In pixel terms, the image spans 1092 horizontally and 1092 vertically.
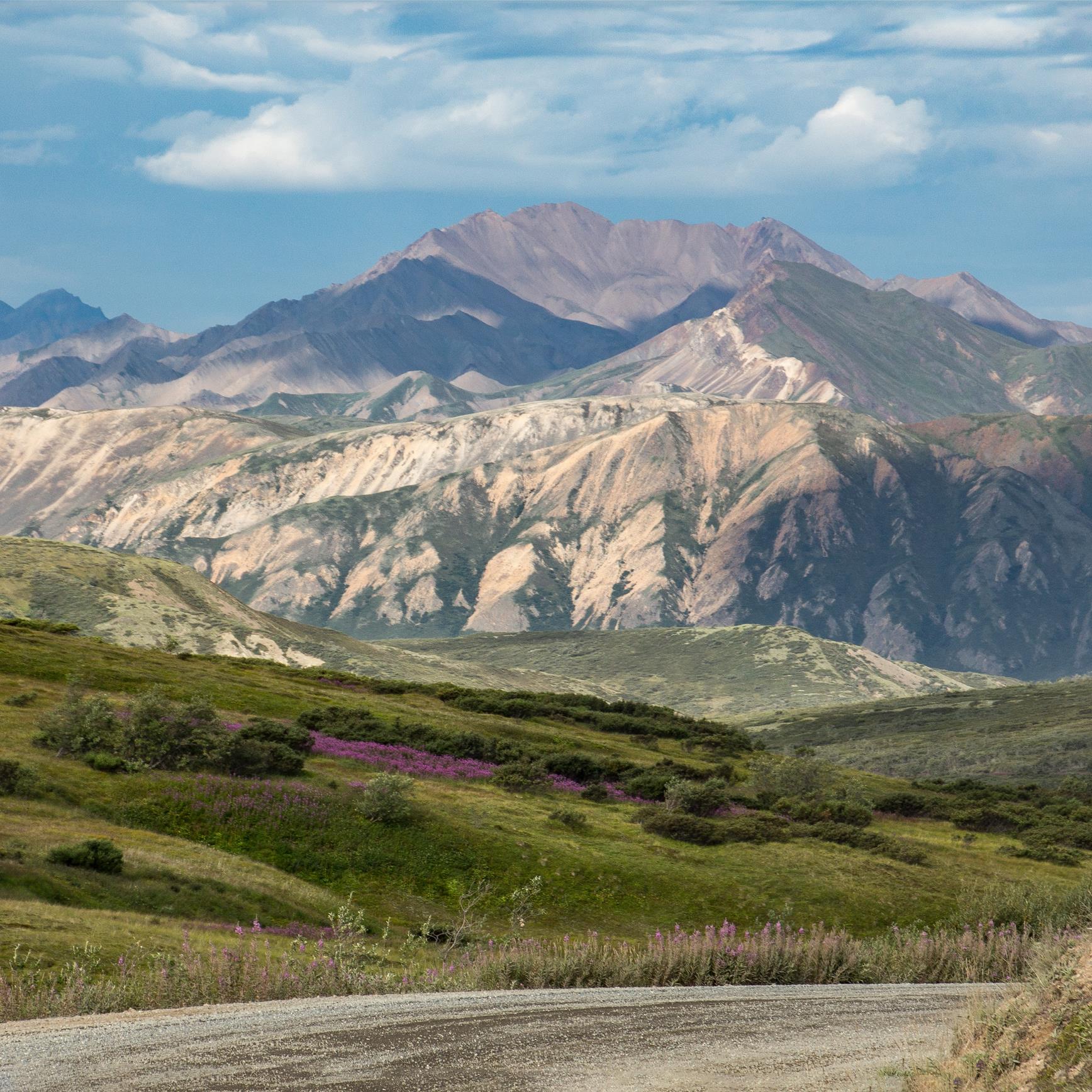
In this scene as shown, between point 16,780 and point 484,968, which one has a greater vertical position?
point 16,780

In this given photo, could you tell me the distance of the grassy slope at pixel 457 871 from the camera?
3397cm

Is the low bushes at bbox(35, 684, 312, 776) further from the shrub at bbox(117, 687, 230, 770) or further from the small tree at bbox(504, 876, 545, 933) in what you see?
the small tree at bbox(504, 876, 545, 933)

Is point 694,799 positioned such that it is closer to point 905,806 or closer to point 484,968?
point 905,806

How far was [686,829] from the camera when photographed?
53344 mm

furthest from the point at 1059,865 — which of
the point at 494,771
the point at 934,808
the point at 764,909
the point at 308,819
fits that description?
the point at 308,819

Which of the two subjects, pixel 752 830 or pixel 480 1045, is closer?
pixel 480 1045

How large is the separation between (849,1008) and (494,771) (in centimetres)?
4241

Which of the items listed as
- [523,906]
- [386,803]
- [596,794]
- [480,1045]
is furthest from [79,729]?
[480,1045]

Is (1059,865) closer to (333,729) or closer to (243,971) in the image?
(333,729)

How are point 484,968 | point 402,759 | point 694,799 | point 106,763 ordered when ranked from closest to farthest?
point 484,968
point 106,763
point 694,799
point 402,759

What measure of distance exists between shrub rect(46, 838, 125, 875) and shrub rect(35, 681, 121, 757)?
49.6 ft

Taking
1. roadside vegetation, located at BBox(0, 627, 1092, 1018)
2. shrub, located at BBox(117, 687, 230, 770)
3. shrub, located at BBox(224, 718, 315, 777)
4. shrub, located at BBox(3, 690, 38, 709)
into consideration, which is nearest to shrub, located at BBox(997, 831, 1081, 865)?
roadside vegetation, located at BBox(0, 627, 1092, 1018)

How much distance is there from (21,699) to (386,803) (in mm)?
22620

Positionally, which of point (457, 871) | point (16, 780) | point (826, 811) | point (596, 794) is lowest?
point (826, 811)
